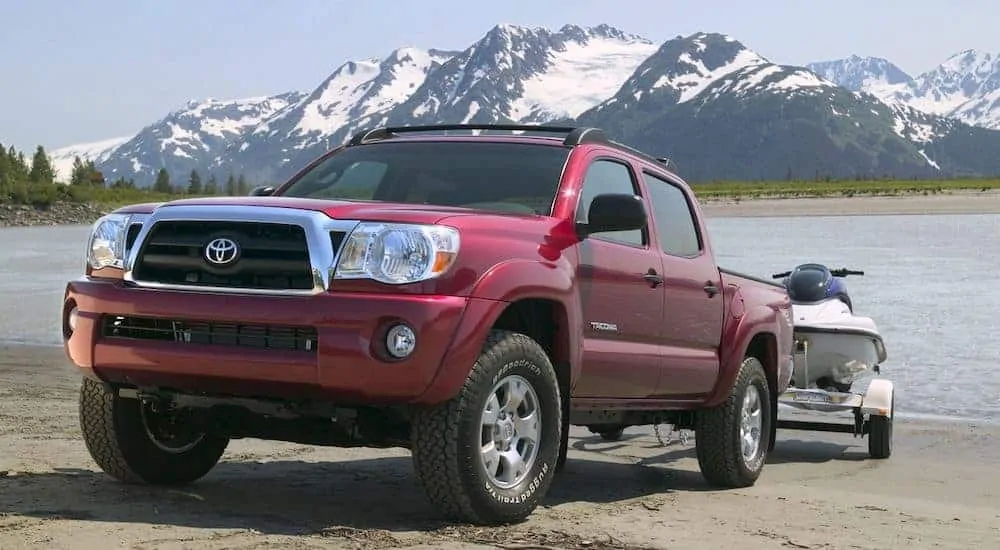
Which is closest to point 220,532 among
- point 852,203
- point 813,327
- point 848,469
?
point 848,469

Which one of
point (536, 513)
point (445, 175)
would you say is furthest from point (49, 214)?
point (536, 513)

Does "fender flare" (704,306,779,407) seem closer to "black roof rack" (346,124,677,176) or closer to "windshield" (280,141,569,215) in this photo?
"black roof rack" (346,124,677,176)

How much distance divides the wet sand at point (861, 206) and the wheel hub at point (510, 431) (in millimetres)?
75284

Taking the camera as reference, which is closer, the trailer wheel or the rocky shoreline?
the trailer wheel

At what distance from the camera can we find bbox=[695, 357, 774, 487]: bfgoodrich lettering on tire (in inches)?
324

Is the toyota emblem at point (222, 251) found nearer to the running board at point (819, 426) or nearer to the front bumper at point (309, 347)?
the front bumper at point (309, 347)

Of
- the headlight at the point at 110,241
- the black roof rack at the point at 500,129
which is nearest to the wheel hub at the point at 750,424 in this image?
the black roof rack at the point at 500,129

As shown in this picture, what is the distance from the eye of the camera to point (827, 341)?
10484 mm

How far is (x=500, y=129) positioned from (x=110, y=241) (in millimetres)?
2325

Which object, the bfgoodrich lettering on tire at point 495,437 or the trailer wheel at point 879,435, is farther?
the trailer wheel at point 879,435

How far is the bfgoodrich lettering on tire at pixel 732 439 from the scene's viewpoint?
824 centimetres

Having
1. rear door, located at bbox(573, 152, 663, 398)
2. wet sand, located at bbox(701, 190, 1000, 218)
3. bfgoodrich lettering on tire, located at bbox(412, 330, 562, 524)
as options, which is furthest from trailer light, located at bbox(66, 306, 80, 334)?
wet sand, located at bbox(701, 190, 1000, 218)

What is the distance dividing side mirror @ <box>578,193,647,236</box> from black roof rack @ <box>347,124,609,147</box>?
68 cm

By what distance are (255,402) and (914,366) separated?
10.9m
